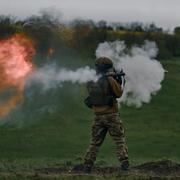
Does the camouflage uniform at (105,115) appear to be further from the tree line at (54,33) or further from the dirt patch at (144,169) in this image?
the tree line at (54,33)

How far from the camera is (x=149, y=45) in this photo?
69.2 ft

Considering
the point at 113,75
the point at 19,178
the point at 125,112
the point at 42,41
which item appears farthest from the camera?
the point at 125,112

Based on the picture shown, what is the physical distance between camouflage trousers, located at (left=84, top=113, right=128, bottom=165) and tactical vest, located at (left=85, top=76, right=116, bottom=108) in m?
0.37

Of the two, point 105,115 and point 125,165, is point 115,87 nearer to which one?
point 105,115

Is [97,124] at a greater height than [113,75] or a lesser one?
lesser

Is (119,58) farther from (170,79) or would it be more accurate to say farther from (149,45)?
(170,79)

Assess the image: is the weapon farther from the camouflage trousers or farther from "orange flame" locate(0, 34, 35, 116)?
"orange flame" locate(0, 34, 35, 116)

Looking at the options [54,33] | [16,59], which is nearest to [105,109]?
[16,59]

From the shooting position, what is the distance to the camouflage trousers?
1634 centimetres

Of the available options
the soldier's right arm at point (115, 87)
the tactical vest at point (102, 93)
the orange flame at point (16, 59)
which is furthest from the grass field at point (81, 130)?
the soldier's right arm at point (115, 87)

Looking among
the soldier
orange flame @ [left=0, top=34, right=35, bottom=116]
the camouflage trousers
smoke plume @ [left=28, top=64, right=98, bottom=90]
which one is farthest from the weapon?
orange flame @ [left=0, top=34, right=35, bottom=116]

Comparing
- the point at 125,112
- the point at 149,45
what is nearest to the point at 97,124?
the point at 149,45

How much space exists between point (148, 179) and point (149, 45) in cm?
730

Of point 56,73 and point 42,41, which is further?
point 42,41
